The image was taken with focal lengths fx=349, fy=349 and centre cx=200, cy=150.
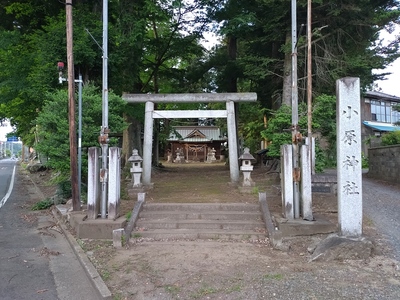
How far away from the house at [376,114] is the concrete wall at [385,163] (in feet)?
51.0

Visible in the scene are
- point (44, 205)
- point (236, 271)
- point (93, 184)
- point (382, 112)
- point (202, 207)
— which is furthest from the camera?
point (382, 112)

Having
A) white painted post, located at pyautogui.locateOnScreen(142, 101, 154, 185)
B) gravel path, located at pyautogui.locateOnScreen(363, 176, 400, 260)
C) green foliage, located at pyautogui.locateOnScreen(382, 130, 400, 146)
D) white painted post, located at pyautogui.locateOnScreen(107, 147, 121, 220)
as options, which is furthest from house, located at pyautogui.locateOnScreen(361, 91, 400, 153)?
white painted post, located at pyautogui.locateOnScreen(107, 147, 121, 220)

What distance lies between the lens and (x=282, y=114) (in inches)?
492

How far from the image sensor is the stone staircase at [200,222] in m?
8.07

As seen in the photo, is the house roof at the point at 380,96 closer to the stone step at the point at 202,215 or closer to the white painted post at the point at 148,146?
the white painted post at the point at 148,146

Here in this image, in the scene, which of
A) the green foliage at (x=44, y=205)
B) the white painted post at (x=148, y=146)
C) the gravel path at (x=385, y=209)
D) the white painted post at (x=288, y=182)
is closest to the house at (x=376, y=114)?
the gravel path at (x=385, y=209)

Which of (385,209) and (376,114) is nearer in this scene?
(385,209)

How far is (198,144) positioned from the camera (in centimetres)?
4131

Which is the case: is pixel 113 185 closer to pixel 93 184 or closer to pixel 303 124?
pixel 93 184

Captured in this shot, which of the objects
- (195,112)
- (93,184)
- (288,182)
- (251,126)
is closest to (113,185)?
(93,184)

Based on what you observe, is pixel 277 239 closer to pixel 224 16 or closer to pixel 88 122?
pixel 88 122

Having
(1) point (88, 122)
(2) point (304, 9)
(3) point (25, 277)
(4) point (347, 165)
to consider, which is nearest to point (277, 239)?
(4) point (347, 165)

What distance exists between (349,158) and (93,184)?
5824 mm

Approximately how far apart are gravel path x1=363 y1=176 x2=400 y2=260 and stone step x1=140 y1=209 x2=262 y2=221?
9.75ft
